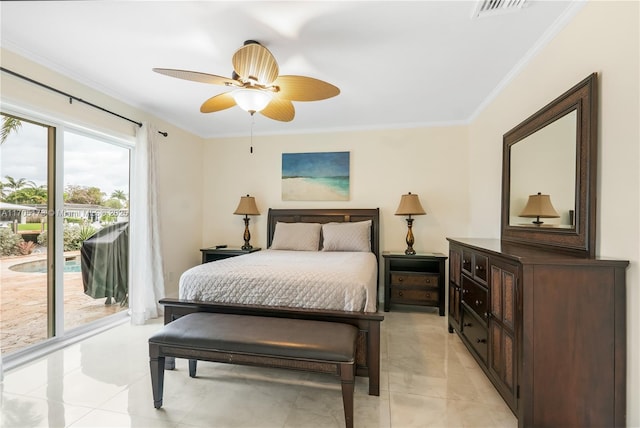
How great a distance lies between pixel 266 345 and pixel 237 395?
0.58 m

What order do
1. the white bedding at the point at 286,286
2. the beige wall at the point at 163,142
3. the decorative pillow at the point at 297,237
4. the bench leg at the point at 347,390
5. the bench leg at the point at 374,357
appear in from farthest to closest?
the decorative pillow at the point at 297,237, the beige wall at the point at 163,142, the white bedding at the point at 286,286, the bench leg at the point at 374,357, the bench leg at the point at 347,390

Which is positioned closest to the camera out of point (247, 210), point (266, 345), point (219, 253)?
point (266, 345)

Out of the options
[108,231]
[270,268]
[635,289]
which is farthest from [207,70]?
[635,289]

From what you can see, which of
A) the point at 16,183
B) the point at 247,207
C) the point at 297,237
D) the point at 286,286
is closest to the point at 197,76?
the point at 286,286

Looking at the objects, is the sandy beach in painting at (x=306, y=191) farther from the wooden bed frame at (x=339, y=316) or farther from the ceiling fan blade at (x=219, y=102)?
the wooden bed frame at (x=339, y=316)

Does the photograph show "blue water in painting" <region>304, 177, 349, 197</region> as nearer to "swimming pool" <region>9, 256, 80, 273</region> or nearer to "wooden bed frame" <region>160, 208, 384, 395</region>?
"wooden bed frame" <region>160, 208, 384, 395</region>

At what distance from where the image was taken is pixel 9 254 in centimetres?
226

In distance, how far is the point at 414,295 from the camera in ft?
11.4

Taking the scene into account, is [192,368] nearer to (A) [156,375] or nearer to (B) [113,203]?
(A) [156,375]

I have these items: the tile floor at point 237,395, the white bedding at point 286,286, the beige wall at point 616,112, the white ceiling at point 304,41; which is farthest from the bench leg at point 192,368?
the beige wall at point 616,112

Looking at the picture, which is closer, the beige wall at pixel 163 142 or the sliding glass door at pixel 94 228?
the beige wall at pixel 163 142

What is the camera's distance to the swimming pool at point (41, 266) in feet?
7.70

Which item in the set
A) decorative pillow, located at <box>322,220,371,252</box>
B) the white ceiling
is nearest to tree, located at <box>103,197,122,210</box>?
the white ceiling

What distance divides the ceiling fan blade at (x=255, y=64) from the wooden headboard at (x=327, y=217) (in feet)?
7.62
